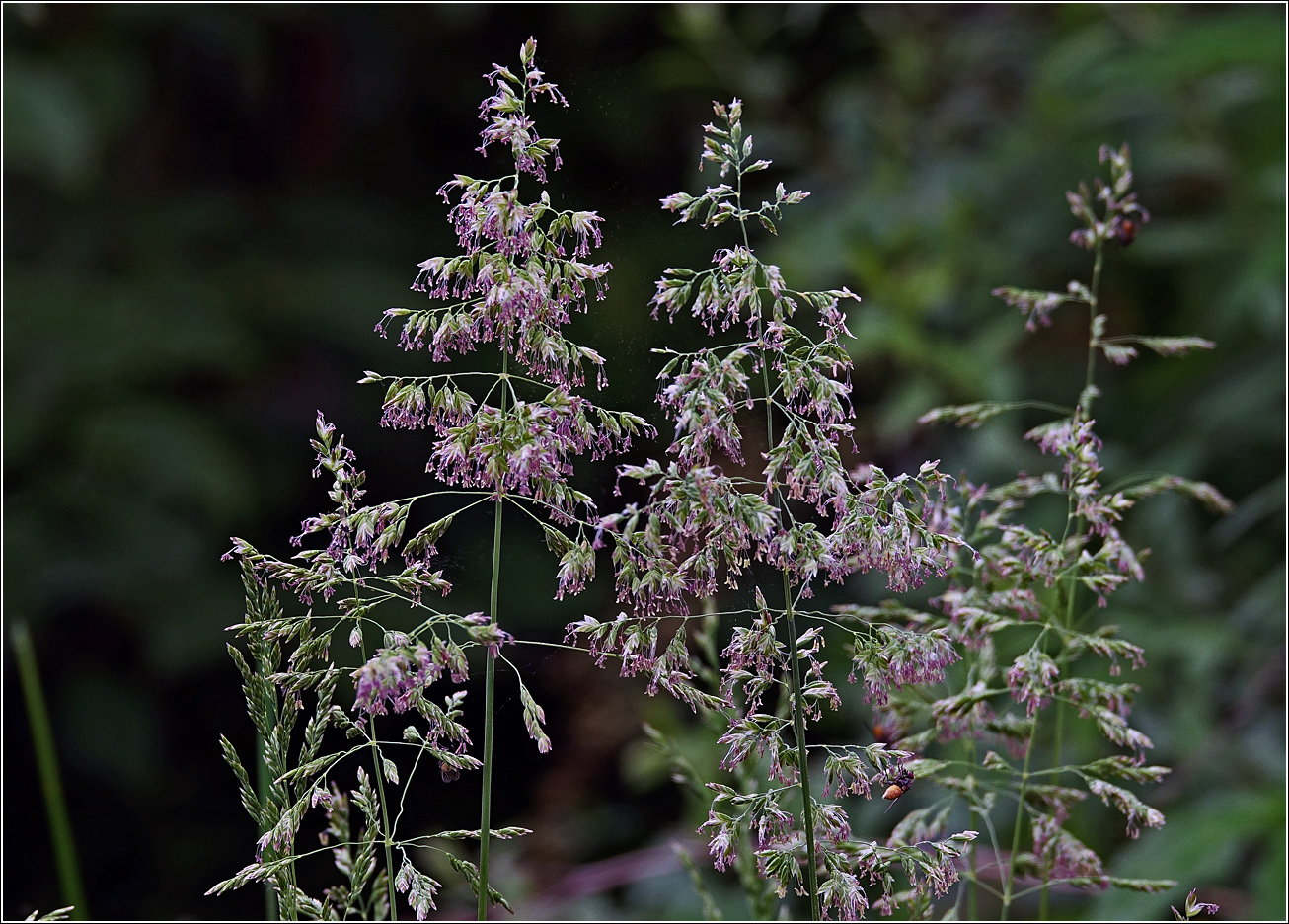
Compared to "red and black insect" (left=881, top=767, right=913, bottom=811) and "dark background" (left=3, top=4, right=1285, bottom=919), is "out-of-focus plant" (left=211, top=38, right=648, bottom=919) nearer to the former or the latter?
"red and black insect" (left=881, top=767, right=913, bottom=811)

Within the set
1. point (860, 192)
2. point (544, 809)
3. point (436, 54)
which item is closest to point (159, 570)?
point (544, 809)

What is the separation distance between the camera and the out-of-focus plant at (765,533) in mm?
459

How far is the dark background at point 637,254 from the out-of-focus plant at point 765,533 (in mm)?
956

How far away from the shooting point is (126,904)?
1.86m

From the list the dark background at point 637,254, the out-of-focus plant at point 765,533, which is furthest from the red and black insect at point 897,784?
the dark background at point 637,254

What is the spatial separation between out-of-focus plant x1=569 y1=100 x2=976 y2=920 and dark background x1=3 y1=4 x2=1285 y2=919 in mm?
956

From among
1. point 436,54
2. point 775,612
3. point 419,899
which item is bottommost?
point 419,899

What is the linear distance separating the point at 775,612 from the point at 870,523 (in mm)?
66

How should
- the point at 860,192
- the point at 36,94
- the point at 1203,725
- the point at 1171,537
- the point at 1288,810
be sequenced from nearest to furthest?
the point at 1288,810
the point at 1203,725
the point at 1171,537
the point at 36,94
the point at 860,192

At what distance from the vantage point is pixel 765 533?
1.48ft

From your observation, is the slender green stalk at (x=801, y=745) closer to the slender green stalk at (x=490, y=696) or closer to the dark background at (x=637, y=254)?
the slender green stalk at (x=490, y=696)

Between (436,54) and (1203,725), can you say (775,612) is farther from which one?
(436,54)

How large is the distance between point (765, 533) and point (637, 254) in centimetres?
100

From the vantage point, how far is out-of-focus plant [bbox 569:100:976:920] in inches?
18.1
